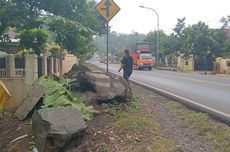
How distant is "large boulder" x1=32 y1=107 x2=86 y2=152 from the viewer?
6.54m

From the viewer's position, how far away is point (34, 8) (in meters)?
21.7

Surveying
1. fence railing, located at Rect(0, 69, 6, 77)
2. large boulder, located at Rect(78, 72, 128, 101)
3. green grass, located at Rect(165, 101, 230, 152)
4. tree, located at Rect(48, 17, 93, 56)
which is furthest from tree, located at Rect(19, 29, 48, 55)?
green grass, located at Rect(165, 101, 230, 152)

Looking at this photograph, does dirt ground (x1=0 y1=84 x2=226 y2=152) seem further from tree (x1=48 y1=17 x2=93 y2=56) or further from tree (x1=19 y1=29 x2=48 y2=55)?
tree (x1=48 y1=17 x2=93 y2=56)

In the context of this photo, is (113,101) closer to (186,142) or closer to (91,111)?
(91,111)

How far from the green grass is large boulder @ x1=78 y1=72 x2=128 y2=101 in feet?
5.38

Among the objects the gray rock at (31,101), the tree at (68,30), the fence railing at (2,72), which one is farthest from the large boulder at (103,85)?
the tree at (68,30)

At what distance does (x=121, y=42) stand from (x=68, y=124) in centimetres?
13573

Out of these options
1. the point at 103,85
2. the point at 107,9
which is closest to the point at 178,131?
the point at 103,85

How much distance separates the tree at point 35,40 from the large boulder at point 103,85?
4.40 meters

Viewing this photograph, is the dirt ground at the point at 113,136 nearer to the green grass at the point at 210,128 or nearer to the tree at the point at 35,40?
the green grass at the point at 210,128

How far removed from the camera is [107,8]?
545 inches

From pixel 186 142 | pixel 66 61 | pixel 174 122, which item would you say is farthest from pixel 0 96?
pixel 66 61

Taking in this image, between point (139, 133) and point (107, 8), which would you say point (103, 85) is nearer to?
point (139, 133)

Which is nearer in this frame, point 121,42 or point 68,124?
point 68,124
